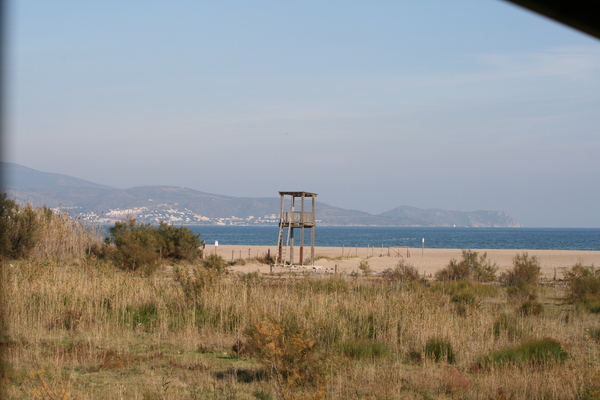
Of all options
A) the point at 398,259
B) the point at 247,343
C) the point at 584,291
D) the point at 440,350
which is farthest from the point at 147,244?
the point at 398,259

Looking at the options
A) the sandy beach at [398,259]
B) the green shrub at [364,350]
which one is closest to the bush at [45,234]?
the sandy beach at [398,259]

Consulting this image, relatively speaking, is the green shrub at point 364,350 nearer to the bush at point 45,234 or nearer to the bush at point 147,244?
the bush at point 147,244

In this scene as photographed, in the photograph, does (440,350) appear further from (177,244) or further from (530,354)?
(177,244)

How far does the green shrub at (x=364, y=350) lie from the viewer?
8.17m

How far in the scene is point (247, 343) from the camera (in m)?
8.42

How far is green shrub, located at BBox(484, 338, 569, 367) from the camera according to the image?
753 centimetres

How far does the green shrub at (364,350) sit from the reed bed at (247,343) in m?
0.02

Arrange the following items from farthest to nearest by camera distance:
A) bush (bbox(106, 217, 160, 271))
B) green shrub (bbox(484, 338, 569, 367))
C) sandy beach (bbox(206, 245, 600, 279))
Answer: sandy beach (bbox(206, 245, 600, 279)) → bush (bbox(106, 217, 160, 271)) → green shrub (bbox(484, 338, 569, 367))

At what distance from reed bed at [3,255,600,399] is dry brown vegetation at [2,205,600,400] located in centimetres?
3

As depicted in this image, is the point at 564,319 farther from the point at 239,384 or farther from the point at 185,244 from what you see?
the point at 185,244

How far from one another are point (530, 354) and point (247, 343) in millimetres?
4175

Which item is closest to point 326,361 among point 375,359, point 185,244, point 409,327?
point 375,359

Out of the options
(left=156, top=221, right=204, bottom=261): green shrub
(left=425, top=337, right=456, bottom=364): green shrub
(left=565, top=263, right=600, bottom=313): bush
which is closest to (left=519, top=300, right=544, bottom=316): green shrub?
(left=565, top=263, right=600, bottom=313): bush

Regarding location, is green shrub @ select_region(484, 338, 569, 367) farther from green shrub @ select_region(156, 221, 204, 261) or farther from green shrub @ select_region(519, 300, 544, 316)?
green shrub @ select_region(156, 221, 204, 261)
